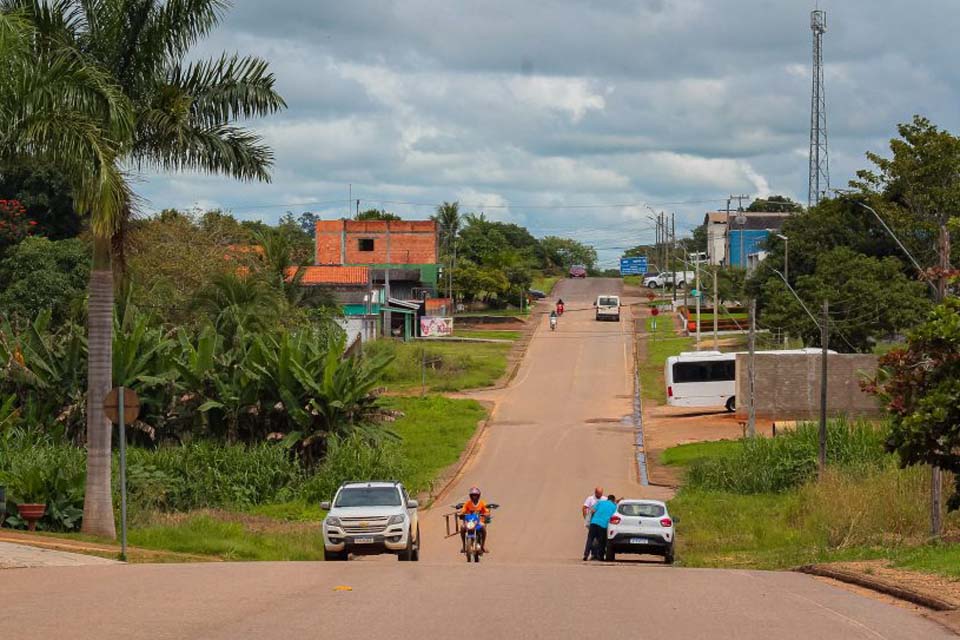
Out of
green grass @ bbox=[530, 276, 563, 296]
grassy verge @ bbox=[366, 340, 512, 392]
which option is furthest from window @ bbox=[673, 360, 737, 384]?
green grass @ bbox=[530, 276, 563, 296]

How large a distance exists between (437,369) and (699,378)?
16.7 m

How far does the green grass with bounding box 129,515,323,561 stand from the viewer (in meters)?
24.0

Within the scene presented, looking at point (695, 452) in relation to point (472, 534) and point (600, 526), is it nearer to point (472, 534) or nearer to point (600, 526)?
point (600, 526)

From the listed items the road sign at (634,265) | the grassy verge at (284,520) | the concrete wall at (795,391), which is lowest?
the grassy verge at (284,520)

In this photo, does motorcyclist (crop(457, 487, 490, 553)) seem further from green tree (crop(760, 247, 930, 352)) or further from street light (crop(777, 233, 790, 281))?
street light (crop(777, 233, 790, 281))

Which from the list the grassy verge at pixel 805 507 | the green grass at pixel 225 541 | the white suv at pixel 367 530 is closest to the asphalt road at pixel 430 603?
the grassy verge at pixel 805 507

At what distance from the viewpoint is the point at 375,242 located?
103 meters

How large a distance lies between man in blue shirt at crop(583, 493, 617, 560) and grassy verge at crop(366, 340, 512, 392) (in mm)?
36230

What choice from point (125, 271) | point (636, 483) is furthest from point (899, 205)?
point (125, 271)

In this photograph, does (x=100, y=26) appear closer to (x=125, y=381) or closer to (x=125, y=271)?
(x=125, y=271)

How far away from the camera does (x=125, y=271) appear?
25500 millimetres

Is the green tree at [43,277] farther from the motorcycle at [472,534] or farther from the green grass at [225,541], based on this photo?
the motorcycle at [472,534]

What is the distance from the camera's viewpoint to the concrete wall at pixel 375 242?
10262cm

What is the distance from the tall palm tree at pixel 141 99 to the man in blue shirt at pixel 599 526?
31.6 feet
